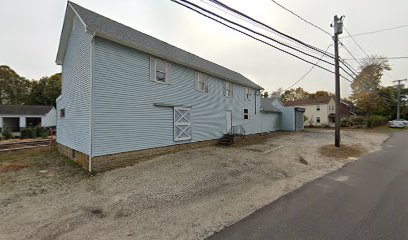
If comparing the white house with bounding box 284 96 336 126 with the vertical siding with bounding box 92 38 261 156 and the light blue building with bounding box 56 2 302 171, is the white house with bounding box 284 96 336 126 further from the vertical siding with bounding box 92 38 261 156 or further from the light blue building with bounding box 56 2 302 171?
the vertical siding with bounding box 92 38 261 156

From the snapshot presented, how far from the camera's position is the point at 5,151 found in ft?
47.9

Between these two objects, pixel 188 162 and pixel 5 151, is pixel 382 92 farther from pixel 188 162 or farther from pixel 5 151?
pixel 5 151

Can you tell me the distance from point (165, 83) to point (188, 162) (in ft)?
15.1

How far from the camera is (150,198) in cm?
598

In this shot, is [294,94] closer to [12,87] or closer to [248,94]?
[248,94]

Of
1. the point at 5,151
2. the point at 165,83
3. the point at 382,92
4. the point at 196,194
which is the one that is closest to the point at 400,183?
the point at 196,194

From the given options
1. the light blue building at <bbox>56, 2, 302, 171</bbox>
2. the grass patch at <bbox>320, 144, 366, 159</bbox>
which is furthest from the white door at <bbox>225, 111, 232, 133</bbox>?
the grass patch at <bbox>320, 144, 366, 159</bbox>

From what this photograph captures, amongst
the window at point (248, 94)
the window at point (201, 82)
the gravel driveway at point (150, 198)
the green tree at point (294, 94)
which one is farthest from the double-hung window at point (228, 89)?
the green tree at point (294, 94)

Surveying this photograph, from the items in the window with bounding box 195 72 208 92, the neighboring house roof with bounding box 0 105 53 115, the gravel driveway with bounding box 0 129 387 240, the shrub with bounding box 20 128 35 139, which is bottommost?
the gravel driveway with bounding box 0 129 387 240

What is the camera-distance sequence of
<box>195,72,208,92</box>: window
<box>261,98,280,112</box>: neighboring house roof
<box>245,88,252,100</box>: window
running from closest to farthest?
1. <box>195,72,208,92</box>: window
2. <box>245,88,252,100</box>: window
3. <box>261,98,280,112</box>: neighboring house roof

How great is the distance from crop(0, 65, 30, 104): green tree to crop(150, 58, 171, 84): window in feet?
169

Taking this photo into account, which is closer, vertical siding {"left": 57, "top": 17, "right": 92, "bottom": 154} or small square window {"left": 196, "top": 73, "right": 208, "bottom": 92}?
vertical siding {"left": 57, "top": 17, "right": 92, "bottom": 154}

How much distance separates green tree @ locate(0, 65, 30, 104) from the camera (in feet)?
145

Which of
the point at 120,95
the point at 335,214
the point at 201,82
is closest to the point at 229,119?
the point at 201,82
